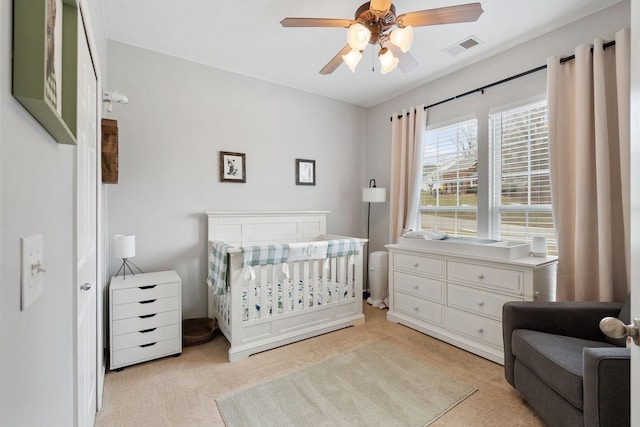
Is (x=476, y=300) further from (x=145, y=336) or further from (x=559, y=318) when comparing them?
(x=145, y=336)

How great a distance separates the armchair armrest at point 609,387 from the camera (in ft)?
3.91

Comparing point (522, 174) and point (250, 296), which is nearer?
point (250, 296)

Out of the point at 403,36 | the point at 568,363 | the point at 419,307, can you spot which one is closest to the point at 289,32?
the point at 403,36

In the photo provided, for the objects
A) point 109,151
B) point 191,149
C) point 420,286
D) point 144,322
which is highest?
point 191,149

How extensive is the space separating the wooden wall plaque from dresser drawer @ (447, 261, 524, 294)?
2.78 meters

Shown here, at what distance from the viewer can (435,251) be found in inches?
108

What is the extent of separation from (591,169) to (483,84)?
4.11ft

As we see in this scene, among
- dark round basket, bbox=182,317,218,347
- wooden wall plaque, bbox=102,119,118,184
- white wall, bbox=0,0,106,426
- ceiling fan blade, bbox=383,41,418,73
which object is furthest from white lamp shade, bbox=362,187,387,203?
white wall, bbox=0,0,106,426

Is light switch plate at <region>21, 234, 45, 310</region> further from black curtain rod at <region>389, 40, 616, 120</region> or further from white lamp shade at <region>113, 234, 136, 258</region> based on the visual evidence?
black curtain rod at <region>389, 40, 616, 120</region>

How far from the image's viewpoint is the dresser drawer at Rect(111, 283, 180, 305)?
214 centimetres

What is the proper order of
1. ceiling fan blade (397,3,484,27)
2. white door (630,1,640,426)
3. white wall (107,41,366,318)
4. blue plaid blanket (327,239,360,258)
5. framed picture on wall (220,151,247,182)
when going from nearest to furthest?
white door (630,1,640,426) < ceiling fan blade (397,3,484,27) < white wall (107,41,366,318) < blue plaid blanket (327,239,360,258) < framed picture on wall (220,151,247,182)

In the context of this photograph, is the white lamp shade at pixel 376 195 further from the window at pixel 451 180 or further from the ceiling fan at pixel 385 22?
the ceiling fan at pixel 385 22

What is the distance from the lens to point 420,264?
2854mm

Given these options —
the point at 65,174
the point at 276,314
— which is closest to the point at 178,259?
the point at 276,314
